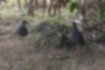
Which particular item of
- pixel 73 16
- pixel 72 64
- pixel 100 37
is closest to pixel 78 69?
A: pixel 72 64

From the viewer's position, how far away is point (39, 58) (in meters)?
4.46

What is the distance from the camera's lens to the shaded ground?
4070 mm

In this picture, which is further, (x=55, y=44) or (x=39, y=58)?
(x=55, y=44)

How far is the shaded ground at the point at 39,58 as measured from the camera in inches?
160

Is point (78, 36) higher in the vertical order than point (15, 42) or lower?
higher

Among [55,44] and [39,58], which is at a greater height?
[55,44]

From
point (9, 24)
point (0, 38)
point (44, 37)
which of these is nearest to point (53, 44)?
point (44, 37)

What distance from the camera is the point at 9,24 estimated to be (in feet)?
22.9

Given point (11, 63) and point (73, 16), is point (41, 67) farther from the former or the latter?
point (73, 16)

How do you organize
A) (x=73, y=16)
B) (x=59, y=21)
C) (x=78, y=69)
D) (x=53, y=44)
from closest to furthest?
(x=78, y=69) → (x=53, y=44) → (x=59, y=21) → (x=73, y=16)

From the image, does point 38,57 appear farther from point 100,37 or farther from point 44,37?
point 100,37

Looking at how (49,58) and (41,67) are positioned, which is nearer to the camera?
(41,67)

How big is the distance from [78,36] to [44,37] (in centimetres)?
115

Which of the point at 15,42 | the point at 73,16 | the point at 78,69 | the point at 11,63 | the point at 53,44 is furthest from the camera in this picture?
the point at 73,16
